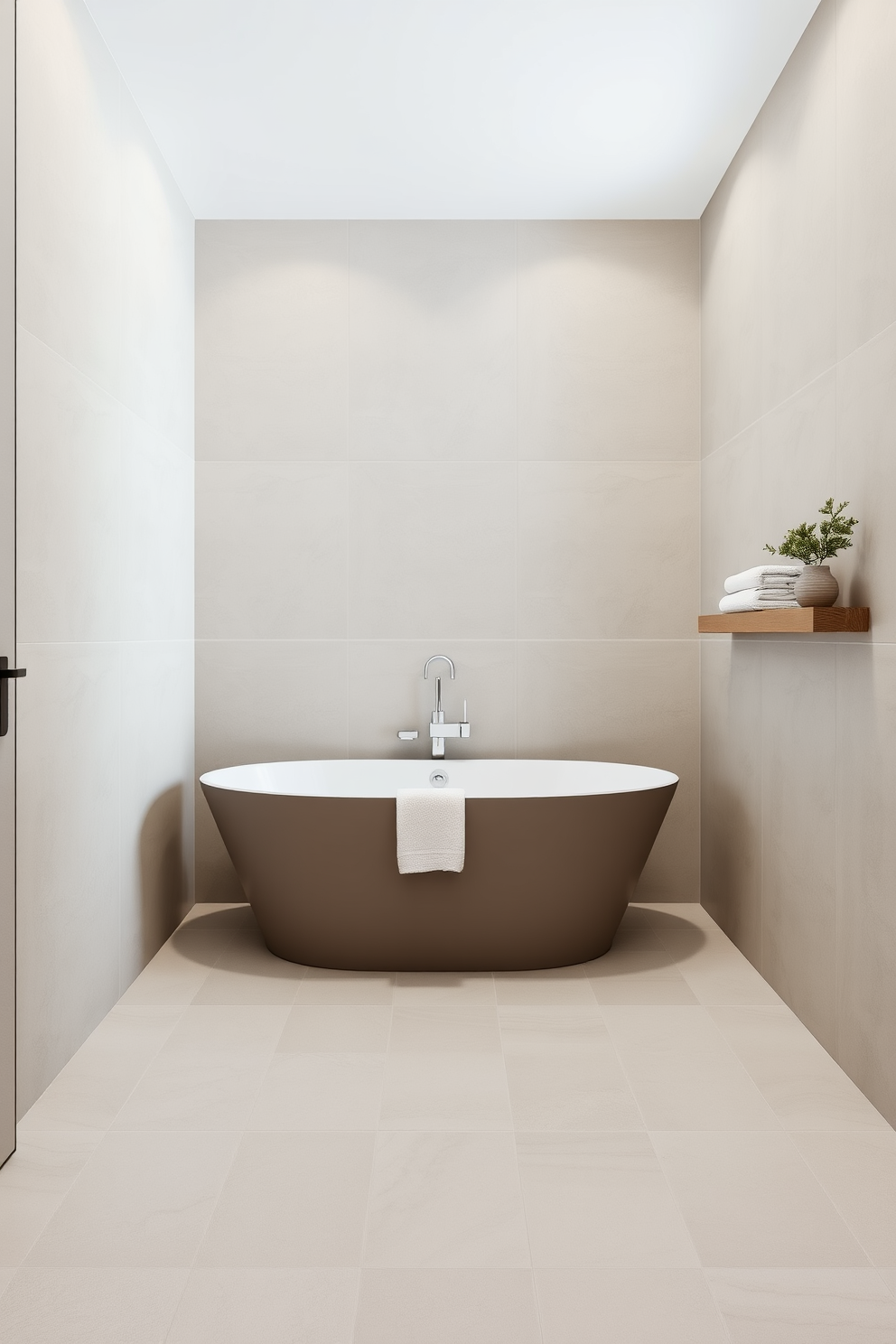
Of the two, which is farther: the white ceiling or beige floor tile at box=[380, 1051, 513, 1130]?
the white ceiling

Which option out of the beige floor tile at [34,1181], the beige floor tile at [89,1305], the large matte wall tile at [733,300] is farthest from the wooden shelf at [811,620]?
the beige floor tile at [34,1181]

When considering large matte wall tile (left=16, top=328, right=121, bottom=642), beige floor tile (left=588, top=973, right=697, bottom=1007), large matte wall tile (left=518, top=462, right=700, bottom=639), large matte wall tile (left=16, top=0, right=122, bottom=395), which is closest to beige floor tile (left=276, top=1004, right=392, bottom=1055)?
beige floor tile (left=588, top=973, right=697, bottom=1007)

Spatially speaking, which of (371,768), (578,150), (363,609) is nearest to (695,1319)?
(371,768)

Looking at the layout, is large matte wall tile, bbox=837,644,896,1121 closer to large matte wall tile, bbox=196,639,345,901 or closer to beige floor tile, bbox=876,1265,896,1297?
beige floor tile, bbox=876,1265,896,1297

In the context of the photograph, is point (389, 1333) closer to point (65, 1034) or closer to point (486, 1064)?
point (486, 1064)

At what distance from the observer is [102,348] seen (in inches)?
111

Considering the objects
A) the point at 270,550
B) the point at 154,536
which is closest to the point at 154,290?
the point at 154,536

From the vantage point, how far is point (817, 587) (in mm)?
2422

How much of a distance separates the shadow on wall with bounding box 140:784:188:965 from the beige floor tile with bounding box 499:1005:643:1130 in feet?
4.10

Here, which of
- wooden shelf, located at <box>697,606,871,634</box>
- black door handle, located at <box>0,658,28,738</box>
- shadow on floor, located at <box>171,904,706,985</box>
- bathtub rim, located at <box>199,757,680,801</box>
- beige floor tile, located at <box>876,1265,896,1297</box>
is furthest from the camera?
bathtub rim, located at <box>199,757,680,801</box>

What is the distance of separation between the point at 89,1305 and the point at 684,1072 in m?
1.43

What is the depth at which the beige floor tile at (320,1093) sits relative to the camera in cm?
221

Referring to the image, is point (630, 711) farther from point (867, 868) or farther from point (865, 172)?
point (865, 172)

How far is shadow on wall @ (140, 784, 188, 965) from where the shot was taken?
3.29 metres
